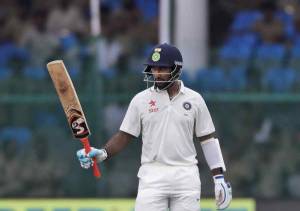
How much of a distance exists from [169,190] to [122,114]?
16.2 feet

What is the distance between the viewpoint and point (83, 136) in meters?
8.21

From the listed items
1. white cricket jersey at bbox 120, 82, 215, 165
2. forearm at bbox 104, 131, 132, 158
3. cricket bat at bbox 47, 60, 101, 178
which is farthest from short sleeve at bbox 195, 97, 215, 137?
cricket bat at bbox 47, 60, 101, 178

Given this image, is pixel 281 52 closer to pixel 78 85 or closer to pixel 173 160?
pixel 78 85

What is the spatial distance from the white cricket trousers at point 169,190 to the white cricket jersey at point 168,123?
0.08 metres

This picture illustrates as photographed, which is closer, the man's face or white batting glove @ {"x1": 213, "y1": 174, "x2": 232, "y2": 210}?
the man's face

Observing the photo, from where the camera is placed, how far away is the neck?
26.4 ft

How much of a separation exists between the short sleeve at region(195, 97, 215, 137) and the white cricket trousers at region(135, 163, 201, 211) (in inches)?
12.4

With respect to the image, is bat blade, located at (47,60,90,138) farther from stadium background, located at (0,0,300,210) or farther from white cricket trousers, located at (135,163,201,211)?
stadium background, located at (0,0,300,210)

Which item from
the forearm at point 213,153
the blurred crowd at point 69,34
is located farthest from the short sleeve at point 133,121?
the blurred crowd at point 69,34

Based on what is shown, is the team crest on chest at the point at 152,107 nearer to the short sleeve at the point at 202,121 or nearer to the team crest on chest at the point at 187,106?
the team crest on chest at the point at 187,106

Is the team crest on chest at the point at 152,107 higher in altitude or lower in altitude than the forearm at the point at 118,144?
higher

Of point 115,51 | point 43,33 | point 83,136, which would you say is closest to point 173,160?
point 83,136

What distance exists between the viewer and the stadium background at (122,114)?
1247 centimetres

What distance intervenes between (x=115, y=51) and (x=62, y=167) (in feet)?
5.21
